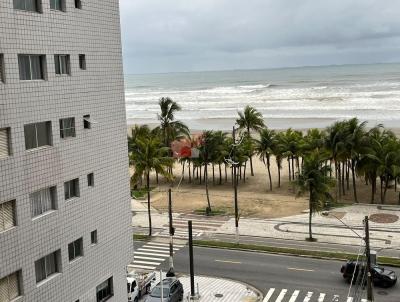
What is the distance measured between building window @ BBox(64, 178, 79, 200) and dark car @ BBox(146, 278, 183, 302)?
412 inches

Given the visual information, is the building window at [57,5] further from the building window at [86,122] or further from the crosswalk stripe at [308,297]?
the crosswalk stripe at [308,297]

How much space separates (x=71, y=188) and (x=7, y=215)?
3909 mm

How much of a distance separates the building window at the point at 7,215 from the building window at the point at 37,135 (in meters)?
2.16

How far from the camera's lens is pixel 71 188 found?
21078 mm

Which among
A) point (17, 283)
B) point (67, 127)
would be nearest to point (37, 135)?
point (67, 127)

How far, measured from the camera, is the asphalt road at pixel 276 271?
31.4m

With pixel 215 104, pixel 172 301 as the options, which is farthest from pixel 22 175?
pixel 215 104

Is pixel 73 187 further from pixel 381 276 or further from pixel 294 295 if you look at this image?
pixel 381 276

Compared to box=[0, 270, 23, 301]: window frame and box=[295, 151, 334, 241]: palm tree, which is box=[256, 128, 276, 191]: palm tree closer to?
box=[295, 151, 334, 241]: palm tree

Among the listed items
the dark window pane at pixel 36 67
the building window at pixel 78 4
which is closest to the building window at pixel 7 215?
the dark window pane at pixel 36 67

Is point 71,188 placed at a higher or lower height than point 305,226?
higher

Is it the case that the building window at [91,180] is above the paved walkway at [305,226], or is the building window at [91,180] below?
above

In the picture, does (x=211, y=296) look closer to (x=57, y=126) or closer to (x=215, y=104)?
(x=57, y=126)

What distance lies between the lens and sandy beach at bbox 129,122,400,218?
169 ft
